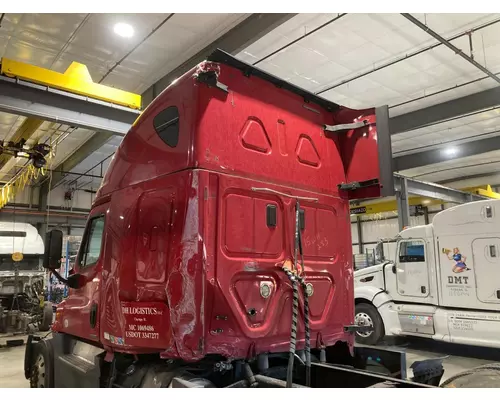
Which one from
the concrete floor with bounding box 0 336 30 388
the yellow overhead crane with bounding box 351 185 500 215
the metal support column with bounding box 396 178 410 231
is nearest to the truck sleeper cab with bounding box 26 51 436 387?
the concrete floor with bounding box 0 336 30 388

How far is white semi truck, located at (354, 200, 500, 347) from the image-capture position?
7027 millimetres

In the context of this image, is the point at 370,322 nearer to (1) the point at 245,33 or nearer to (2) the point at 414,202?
(1) the point at 245,33

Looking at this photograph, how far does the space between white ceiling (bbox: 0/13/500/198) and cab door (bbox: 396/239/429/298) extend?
3.63 m

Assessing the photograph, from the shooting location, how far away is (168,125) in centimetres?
317

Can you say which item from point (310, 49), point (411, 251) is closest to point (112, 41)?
point (310, 49)

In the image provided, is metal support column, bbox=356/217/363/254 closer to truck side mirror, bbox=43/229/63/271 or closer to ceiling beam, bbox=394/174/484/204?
ceiling beam, bbox=394/174/484/204

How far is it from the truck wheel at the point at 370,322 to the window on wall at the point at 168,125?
6680 millimetres

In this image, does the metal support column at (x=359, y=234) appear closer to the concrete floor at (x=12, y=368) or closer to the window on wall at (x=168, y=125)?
the concrete floor at (x=12, y=368)

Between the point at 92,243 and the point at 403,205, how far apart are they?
10621mm

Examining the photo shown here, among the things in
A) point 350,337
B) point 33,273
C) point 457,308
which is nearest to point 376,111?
point 350,337

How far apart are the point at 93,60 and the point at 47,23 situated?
129 cm

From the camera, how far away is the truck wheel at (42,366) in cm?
405

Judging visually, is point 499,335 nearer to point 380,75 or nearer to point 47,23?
point 380,75

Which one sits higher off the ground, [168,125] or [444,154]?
[444,154]
